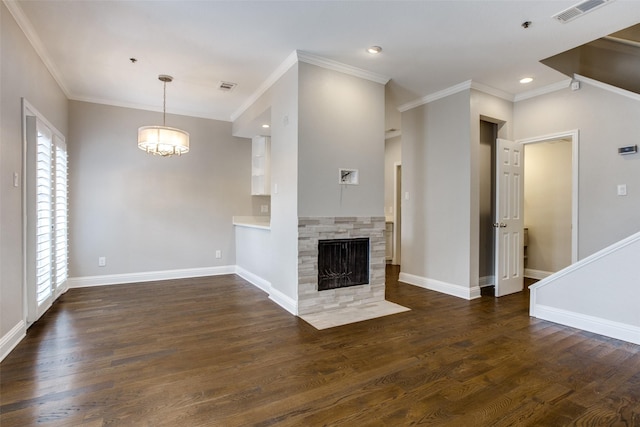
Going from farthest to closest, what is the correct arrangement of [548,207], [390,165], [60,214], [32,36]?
[390,165], [548,207], [60,214], [32,36]

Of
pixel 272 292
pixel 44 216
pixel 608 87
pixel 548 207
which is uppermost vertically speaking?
pixel 608 87

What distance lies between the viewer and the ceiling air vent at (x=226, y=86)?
169 inches

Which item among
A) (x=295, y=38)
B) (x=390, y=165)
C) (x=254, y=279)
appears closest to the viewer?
(x=295, y=38)

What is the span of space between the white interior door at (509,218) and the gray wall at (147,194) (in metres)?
4.07

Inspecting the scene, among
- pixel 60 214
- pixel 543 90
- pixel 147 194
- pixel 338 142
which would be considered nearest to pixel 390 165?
pixel 543 90

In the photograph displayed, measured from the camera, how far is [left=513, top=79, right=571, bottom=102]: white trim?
4203 millimetres

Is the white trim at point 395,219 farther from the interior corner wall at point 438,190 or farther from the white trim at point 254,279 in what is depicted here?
the white trim at point 254,279

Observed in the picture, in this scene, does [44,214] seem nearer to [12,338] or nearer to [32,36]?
[12,338]

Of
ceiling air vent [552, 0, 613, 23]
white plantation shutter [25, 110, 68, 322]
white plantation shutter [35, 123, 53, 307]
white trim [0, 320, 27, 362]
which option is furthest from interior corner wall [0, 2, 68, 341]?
ceiling air vent [552, 0, 613, 23]

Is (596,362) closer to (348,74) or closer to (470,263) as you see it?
(470,263)

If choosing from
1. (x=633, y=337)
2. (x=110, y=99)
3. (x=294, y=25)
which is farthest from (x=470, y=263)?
(x=110, y=99)

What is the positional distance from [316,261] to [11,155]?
288 cm

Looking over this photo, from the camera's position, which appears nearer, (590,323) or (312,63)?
(590,323)

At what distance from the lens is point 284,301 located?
3797mm
